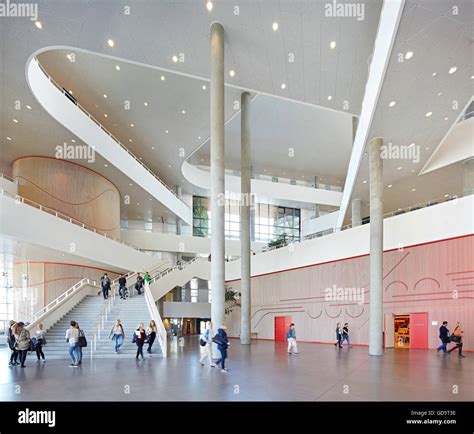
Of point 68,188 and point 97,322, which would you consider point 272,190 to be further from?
point 97,322

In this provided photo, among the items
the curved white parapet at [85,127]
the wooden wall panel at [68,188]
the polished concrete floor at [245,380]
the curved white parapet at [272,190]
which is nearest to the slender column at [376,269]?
the polished concrete floor at [245,380]

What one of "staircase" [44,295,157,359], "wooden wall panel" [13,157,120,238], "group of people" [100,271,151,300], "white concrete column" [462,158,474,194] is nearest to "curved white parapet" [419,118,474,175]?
"white concrete column" [462,158,474,194]

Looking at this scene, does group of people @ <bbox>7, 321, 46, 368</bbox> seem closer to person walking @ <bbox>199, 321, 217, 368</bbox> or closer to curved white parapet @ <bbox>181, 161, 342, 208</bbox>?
person walking @ <bbox>199, 321, 217, 368</bbox>

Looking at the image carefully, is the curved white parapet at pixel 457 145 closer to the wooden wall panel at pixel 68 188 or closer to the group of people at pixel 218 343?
the group of people at pixel 218 343

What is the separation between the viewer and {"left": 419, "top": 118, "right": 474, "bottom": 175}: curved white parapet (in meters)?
18.4

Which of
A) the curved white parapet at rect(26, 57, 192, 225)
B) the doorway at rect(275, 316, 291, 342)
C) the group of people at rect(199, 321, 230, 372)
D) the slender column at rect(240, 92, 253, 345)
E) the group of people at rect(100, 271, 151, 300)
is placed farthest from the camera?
the doorway at rect(275, 316, 291, 342)

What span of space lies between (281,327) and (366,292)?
7.72 metres

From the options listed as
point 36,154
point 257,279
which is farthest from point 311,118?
point 36,154

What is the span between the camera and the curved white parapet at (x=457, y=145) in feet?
60.3

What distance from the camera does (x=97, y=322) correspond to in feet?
51.7

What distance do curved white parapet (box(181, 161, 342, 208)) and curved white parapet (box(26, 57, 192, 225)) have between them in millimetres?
4899

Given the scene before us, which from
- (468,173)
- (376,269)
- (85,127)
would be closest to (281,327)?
(376,269)

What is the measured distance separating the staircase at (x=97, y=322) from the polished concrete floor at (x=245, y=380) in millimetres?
1184

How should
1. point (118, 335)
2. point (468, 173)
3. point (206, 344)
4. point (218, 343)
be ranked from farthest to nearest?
point (468, 173), point (118, 335), point (206, 344), point (218, 343)
